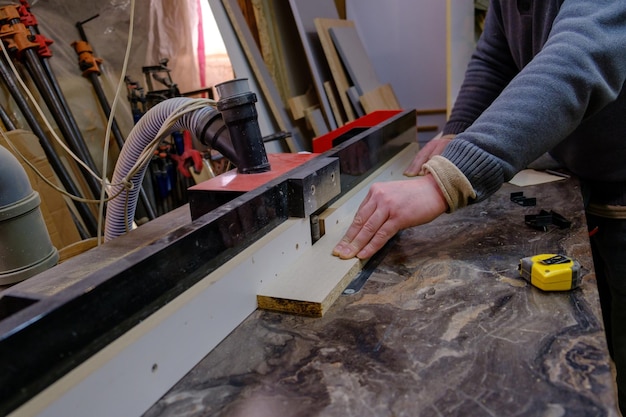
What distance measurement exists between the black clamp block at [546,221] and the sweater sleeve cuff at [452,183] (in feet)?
0.77

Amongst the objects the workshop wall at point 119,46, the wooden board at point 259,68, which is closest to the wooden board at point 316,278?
the wooden board at point 259,68

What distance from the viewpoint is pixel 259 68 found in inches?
112

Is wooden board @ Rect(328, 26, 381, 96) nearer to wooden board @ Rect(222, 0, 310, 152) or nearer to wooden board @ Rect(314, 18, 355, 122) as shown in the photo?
wooden board @ Rect(314, 18, 355, 122)

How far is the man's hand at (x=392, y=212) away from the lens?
976mm

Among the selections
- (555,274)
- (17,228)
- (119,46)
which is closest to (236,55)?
(119,46)

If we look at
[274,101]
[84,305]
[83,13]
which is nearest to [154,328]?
[84,305]

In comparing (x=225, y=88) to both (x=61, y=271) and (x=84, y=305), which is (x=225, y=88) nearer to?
(x=61, y=271)

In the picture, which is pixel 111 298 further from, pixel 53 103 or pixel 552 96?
pixel 53 103

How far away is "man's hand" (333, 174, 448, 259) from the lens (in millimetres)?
976

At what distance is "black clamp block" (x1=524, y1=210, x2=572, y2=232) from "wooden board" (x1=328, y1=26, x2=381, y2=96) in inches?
83.0

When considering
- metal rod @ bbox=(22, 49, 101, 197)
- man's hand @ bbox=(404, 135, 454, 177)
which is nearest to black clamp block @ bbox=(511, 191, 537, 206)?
man's hand @ bbox=(404, 135, 454, 177)

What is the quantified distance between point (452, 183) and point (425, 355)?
0.41 meters

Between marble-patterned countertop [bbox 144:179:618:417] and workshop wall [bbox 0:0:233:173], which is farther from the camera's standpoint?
workshop wall [bbox 0:0:233:173]

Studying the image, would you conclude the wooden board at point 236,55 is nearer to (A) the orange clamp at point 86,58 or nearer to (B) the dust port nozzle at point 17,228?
(A) the orange clamp at point 86,58
